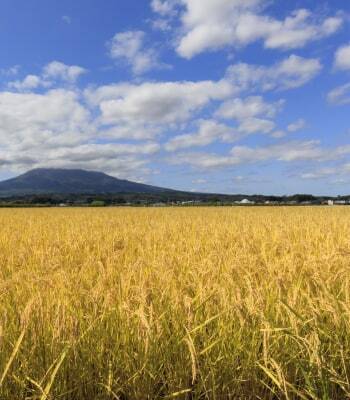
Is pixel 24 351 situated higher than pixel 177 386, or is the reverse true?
pixel 24 351

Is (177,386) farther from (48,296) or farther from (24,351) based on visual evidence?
(48,296)

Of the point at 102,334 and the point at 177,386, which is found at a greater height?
the point at 102,334

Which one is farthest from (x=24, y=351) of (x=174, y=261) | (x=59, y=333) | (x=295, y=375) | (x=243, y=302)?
(x=174, y=261)

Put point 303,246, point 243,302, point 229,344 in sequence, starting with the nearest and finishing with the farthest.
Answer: point 229,344 → point 243,302 → point 303,246

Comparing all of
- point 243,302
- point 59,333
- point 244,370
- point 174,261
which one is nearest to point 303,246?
point 174,261

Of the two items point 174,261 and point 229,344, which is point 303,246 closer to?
point 174,261

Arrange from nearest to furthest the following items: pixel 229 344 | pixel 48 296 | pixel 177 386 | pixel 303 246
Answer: pixel 177 386, pixel 229 344, pixel 48 296, pixel 303 246

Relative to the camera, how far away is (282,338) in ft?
8.72

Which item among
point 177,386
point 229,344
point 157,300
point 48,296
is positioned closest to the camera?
point 177,386

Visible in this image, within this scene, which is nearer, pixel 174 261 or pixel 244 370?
pixel 244 370

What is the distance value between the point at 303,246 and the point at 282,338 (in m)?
4.25

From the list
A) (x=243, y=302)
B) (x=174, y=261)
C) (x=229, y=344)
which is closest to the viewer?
(x=229, y=344)

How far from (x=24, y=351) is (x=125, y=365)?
2.09 feet

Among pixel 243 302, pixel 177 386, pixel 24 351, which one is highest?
pixel 243 302
